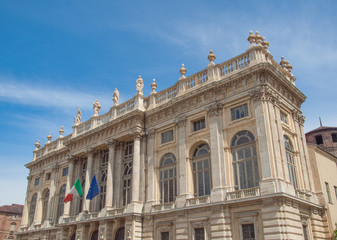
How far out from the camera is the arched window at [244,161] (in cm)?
2077

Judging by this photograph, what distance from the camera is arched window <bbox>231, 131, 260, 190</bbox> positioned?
2077 centimetres

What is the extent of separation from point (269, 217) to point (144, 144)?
40.8 feet

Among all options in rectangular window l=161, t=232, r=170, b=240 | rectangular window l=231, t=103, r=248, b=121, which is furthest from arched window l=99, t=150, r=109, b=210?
rectangular window l=231, t=103, r=248, b=121

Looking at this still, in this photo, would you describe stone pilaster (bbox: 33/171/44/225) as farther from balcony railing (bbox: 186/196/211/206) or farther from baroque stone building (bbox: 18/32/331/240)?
balcony railing (bbox: 186/196/211/206)

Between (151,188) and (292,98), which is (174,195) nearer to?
(151,188)

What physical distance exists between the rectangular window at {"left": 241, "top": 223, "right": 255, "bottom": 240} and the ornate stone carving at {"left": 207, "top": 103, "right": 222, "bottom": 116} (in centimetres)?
760

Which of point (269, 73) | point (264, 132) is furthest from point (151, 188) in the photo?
point (269, 73)

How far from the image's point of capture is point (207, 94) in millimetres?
24391

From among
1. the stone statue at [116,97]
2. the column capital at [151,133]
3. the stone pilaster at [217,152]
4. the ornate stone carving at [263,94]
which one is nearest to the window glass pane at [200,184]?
the stone pilaster at [217,152]

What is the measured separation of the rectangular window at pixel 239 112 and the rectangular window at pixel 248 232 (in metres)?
6.98

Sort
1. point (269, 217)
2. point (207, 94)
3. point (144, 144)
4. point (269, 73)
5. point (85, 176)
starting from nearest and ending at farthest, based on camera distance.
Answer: point (269, 217), point (269, 73), point (207, 94), point (144, 144), point (85, 176)

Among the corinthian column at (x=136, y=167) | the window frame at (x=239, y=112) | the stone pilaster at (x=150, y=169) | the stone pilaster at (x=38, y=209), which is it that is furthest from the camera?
the stone pilaster at (x=38, y=209)

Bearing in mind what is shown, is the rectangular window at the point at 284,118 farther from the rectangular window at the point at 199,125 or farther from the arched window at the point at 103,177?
the arched window at the point at 103,177

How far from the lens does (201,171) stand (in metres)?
23.6
